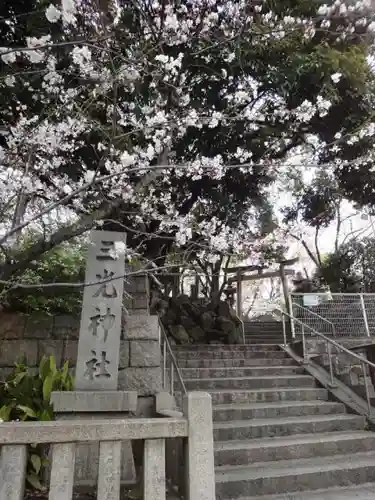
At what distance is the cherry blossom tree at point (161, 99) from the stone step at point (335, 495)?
288cm

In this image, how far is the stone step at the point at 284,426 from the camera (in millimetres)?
4488

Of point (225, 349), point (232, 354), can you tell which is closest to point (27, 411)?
point (232, 354)

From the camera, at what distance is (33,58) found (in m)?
3.62

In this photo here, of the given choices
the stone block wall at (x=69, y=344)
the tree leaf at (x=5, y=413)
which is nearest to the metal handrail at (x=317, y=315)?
the stone block wall at (x=69, y=344)

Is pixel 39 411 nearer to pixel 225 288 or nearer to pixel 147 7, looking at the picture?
pixel 147 7

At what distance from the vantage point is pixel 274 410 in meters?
5.14

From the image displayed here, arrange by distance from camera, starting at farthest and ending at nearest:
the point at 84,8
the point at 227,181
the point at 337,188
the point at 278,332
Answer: the point at 278,332, the point at 337,188, the point at 227,181, the point at 84,8

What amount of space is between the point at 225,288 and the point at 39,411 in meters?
13.1

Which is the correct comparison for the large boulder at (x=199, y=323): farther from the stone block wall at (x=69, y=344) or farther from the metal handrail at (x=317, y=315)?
the stone block wall at (x=69, y=344)

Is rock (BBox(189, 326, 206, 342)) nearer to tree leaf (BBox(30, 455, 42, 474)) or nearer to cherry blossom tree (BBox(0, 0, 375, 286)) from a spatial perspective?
cherry blossom tree (BBox(0, 0, 375, 286))

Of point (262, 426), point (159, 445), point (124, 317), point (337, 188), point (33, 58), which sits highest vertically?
point (337, 188)

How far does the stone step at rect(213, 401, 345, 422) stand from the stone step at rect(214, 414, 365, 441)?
89mm

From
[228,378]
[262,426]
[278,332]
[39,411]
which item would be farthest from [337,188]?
[39,411]

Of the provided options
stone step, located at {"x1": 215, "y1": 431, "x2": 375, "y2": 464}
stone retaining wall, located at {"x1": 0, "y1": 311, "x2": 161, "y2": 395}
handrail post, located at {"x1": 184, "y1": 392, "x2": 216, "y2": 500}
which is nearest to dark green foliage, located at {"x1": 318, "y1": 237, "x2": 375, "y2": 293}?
stone step, located at {"x1": 215, "y1": 431, "x2": 375, "y2": 464}
